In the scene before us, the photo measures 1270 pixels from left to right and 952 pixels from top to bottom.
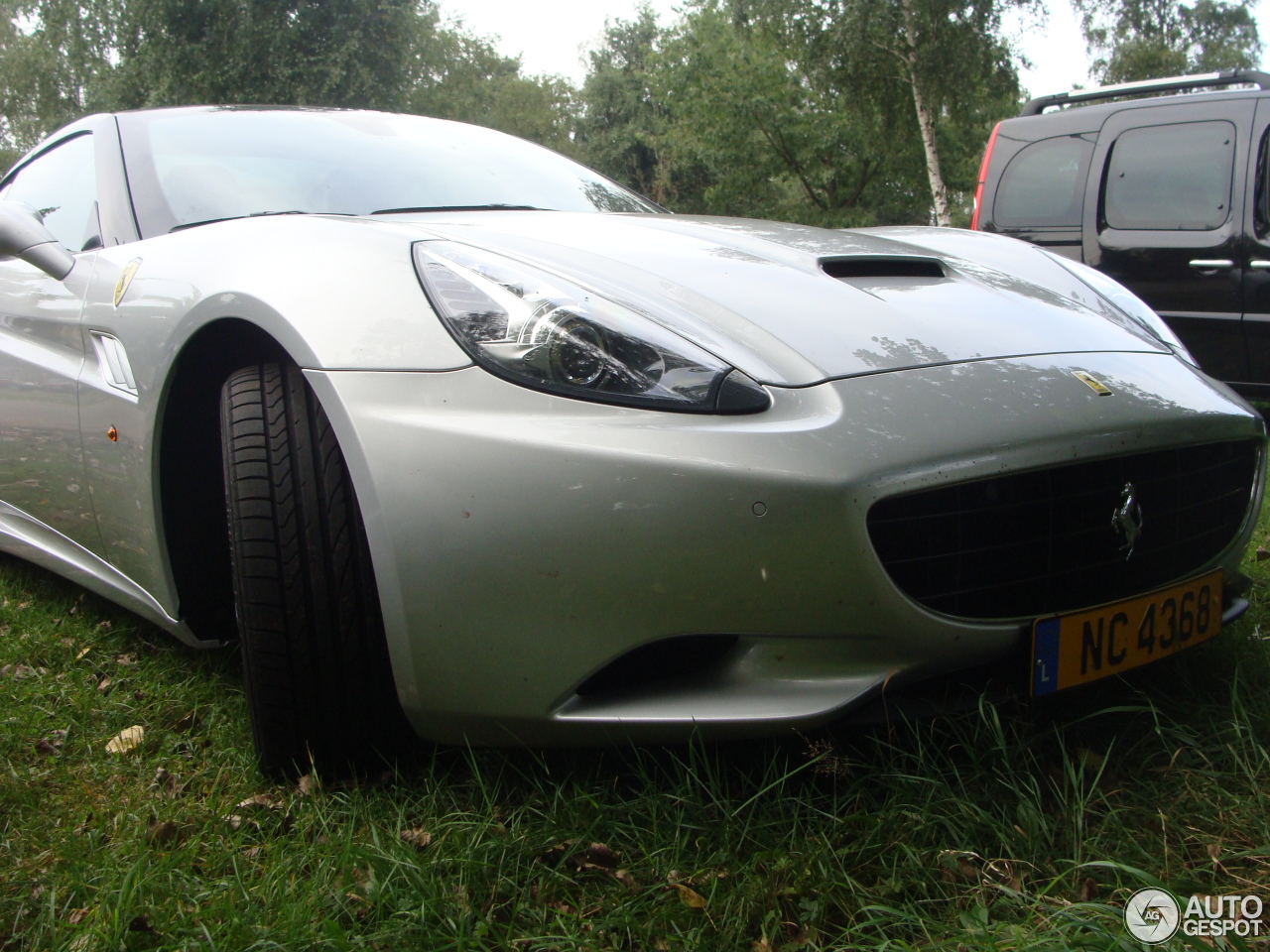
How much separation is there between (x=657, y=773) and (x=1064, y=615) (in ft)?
2.12

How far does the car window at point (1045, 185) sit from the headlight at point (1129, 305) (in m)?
2.99

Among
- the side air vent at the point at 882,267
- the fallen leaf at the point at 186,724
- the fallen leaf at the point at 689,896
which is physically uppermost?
the side air vent at the point at 882,267

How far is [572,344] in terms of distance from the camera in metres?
1.48

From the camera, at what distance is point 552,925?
131 cm

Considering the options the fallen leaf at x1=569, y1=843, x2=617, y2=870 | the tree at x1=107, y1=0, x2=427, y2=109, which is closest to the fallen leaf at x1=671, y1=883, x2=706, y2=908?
the fallen leaf at x1=569, y1=843, x2=617, y2=870

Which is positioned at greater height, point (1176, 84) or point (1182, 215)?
point (1176, 84)

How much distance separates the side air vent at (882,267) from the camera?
1944 mm

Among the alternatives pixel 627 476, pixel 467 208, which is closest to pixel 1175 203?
pixel 467 208

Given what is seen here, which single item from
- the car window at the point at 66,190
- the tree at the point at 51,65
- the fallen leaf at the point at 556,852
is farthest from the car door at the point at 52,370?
the tree at the point at 51,65

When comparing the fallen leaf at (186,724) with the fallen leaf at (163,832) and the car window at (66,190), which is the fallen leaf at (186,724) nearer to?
the fallen leaf at (163,832)

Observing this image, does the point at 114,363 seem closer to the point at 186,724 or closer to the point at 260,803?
the point at 186,724

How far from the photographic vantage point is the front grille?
4.62 ft

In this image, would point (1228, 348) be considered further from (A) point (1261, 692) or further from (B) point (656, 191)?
(B) point (656, 191)

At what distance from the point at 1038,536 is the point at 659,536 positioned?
0.54 metres
